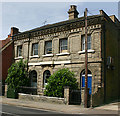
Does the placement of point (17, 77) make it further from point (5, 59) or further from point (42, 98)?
point (42, 98)

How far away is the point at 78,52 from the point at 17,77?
800 cm

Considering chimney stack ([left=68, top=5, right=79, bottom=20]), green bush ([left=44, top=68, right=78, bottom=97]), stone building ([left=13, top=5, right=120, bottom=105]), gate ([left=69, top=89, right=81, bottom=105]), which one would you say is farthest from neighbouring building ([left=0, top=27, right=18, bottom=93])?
gate ([left=69, top=89, right=81, bottom=105])

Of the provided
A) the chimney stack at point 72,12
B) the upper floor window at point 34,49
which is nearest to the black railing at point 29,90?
the upper floor window at point 34,49

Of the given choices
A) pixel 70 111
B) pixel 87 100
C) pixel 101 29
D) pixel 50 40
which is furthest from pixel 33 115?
pixel 50 40

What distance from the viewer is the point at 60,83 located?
16.5 m

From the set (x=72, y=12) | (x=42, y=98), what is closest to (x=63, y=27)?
(x=72, y=12)

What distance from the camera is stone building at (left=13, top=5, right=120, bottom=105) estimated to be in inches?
666

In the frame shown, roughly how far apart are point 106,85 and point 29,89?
9.48 meters

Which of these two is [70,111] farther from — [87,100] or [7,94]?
[7,94]

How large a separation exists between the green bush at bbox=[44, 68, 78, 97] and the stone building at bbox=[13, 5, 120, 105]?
38.3 inches

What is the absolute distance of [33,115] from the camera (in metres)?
10.6

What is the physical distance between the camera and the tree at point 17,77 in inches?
815

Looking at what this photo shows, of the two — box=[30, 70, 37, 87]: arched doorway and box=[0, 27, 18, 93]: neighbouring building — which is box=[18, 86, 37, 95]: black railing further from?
box=[0, 27, 18, 93]: neighbouring building

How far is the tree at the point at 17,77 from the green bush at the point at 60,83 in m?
4.73
